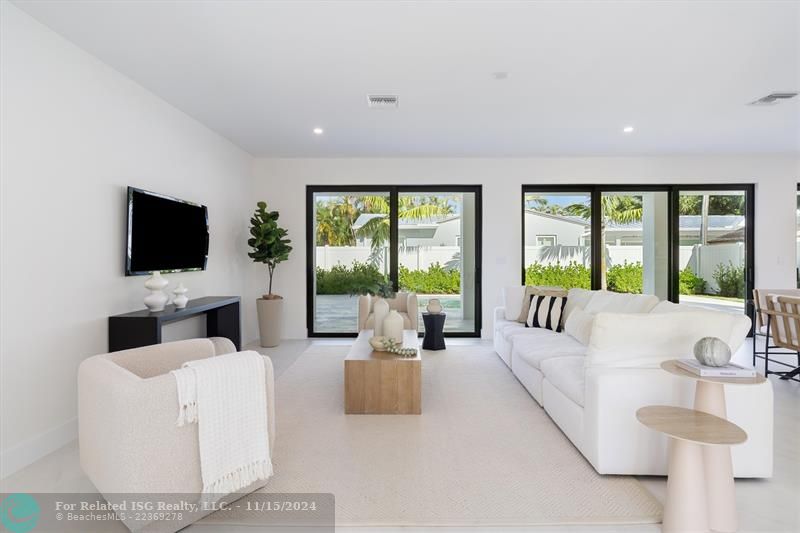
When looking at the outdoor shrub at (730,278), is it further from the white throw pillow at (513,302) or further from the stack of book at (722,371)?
the stack of book at (722,371)

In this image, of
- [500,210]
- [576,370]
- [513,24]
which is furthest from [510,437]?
[500,210]

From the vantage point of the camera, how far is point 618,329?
2400 millimetres

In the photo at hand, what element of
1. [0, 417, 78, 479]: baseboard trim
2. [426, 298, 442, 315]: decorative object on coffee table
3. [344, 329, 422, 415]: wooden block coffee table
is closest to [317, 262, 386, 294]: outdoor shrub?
[426, 298, 442, 315]: decorative object on coffee table

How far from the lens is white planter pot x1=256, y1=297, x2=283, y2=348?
555cm

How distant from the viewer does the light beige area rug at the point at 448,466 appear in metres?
1.95

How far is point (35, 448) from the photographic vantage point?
99.2 inches

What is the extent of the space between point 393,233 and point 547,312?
2649 millimetres

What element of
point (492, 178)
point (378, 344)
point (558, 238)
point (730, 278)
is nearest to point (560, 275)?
point (558, 238)

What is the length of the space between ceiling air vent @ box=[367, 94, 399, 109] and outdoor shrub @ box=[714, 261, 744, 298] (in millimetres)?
5624

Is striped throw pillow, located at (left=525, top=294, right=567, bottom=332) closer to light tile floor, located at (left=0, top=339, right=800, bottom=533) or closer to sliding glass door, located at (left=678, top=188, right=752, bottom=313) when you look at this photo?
light tile floor, located at (left=0, top=339, right=800, bottom=533)

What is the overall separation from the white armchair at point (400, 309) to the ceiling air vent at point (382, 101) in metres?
2.43

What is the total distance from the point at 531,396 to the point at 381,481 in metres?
1.85

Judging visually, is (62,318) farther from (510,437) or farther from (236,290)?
(510,437)

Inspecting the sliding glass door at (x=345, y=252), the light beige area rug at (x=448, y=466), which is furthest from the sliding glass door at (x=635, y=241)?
the light beige area rug at (x=448, y=466)
